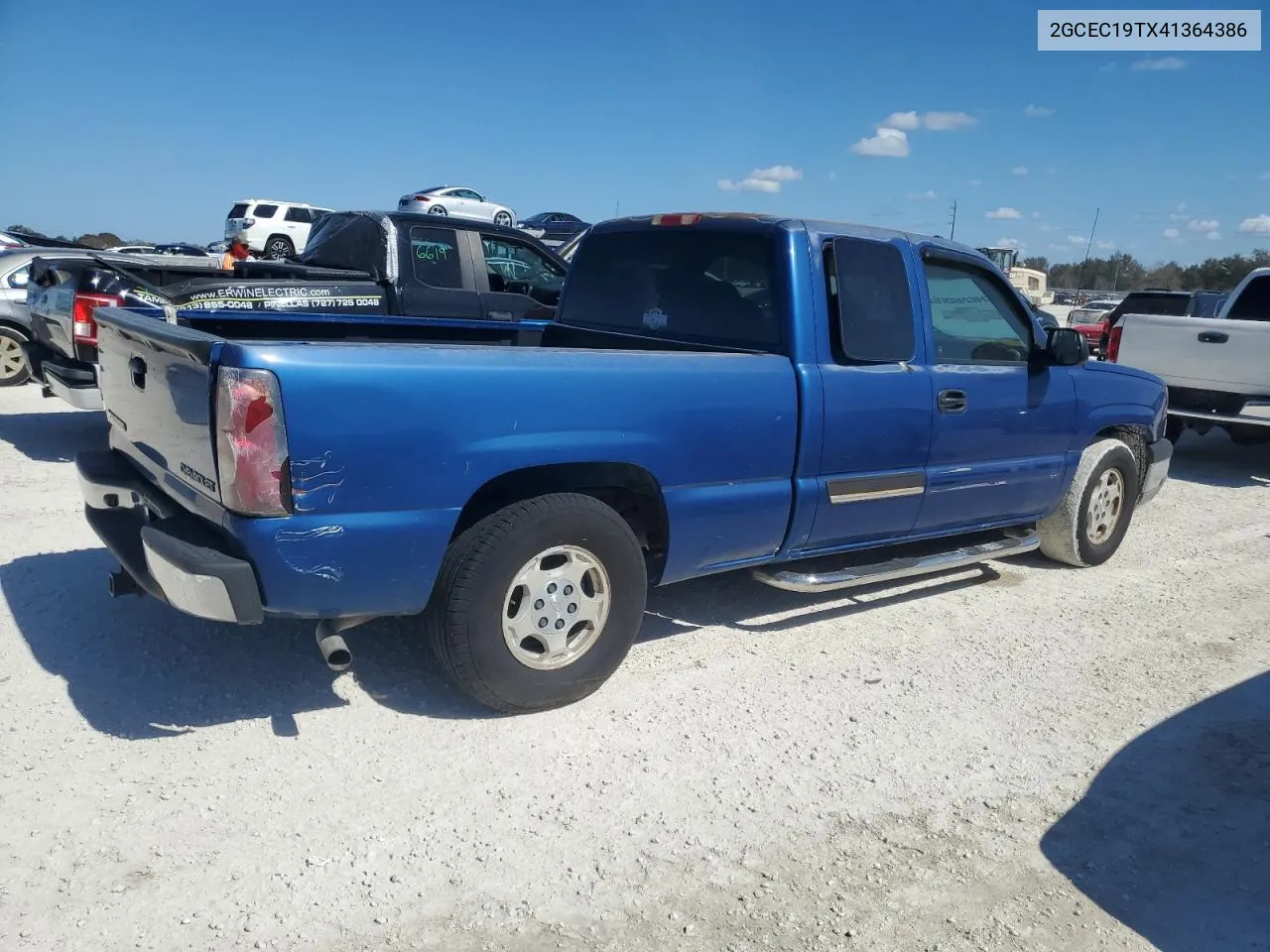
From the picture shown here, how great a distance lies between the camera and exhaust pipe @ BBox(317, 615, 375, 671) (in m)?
3.26

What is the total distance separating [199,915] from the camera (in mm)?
2572

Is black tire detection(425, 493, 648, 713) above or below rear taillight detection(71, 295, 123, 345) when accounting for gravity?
below

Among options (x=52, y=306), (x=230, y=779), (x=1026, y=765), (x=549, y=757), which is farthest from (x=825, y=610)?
(x=52, y=306)

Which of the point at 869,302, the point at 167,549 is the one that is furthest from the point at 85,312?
the point at 869,302

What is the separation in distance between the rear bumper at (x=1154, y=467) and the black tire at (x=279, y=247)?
24.6 m

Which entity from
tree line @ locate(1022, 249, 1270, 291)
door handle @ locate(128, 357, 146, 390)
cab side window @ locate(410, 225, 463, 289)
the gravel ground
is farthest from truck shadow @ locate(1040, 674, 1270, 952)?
tree line @ locate(1022, 249, 1270, 291)

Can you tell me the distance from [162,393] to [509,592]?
4.57 ft

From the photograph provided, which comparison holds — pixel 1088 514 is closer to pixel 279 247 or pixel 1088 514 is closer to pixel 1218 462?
pixel 1218 462

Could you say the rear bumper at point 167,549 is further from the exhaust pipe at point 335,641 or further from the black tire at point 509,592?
the black tire at point 509,592

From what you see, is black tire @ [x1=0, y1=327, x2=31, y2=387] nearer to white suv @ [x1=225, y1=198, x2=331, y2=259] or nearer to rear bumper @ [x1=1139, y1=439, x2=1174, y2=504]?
rear bumper @ [x1=1139, y1=439, x2=1174, y2=504]

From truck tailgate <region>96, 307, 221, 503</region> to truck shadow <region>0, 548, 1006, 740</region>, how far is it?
0.83 metres

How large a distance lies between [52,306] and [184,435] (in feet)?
17.8

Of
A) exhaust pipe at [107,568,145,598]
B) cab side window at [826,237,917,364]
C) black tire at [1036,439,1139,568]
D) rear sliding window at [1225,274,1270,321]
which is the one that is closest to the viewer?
exhaust pipe at [107,568,145,598]

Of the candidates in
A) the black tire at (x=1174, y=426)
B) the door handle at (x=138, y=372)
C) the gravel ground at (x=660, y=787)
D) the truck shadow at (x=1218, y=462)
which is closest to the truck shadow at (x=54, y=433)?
the gravel ground at (x=660, y=787)
